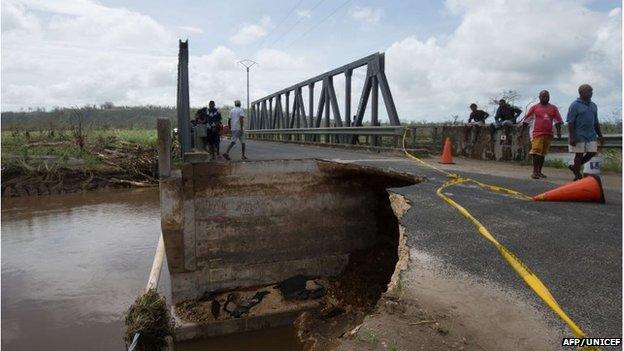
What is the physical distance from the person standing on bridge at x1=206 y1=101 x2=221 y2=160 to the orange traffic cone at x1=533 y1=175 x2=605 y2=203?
21.0ft

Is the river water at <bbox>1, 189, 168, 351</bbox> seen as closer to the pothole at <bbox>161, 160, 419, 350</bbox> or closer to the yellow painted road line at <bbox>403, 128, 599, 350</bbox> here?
the pothole at <bbox>161, 160, 419, 350</bbox>

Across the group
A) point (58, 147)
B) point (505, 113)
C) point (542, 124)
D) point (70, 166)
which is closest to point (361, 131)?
point (505, 113)

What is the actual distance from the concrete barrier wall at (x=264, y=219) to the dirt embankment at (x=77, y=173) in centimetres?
1179

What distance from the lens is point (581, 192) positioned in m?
5.78

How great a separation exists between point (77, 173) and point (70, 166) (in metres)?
0.38

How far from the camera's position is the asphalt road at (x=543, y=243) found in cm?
305

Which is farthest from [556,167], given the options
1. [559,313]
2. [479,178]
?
[559,313]

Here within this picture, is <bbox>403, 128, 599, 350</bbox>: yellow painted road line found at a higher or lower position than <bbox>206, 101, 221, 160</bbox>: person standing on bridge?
lower

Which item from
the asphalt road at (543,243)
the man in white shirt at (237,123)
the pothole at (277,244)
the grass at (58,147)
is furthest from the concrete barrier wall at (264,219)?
the grass at (58,147)

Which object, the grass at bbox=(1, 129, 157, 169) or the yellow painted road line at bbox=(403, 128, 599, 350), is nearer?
the yellow painted road line at bbox=(403, 128, 599, 350)

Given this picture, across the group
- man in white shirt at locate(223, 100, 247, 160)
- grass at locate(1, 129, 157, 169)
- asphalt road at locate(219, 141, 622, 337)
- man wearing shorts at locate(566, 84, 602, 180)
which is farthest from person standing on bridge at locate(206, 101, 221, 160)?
grass at locate(1, 129, 157, 169)

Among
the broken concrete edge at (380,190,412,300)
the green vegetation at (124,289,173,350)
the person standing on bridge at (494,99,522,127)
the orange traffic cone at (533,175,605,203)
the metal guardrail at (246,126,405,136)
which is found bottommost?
the green vegetation at (124,289,173,350)

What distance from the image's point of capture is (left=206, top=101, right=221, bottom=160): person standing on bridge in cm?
982

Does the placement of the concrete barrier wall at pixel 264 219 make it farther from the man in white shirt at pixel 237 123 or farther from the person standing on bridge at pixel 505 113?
the person standing on bridge at pixel 505 113
